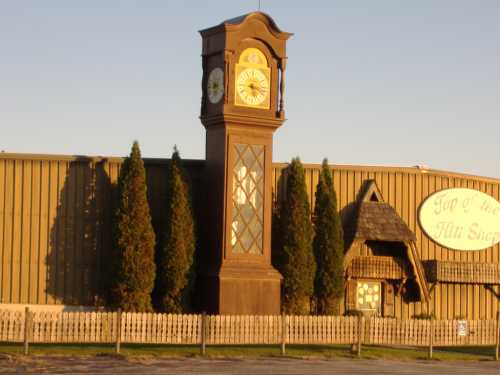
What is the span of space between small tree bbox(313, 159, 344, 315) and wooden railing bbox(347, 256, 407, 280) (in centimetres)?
172

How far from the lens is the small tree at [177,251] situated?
45.7 meters

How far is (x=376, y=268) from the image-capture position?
51.3 meters

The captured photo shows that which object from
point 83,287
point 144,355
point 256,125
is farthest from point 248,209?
point 144,355

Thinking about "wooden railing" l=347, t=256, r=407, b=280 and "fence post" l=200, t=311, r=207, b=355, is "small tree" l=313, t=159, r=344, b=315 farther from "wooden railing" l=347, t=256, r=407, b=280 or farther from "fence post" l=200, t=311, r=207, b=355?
"fence post" l=200, t=311, r=207, b=355

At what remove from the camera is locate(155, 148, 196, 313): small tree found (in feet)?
150

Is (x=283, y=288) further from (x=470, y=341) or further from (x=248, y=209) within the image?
(x=470, y=341)

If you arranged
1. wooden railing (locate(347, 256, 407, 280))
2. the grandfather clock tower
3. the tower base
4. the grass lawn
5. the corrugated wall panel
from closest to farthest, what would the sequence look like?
the grass lawn, the tower base, the grandfather clock tower, the corrugated wall panel, wooden railing (locate(347, 256, 407, 280))

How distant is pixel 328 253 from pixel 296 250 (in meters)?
1.70

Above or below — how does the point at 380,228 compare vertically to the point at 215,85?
below

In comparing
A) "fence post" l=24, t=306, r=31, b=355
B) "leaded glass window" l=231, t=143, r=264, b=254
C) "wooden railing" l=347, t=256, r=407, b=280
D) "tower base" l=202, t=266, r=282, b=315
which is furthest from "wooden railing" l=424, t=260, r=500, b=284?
"fence post" l=24, t=306, r=31, b=355

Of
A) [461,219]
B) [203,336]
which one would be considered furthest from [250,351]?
[461,219]

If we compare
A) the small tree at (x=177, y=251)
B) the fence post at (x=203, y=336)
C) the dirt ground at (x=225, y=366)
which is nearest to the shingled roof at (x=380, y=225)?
the small tree at (x=177, y=251)

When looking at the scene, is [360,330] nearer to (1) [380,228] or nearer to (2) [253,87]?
(1) [380,228]

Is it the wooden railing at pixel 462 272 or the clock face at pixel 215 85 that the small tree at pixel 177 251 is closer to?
the clock face at pixel 215 85
